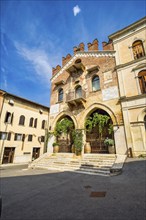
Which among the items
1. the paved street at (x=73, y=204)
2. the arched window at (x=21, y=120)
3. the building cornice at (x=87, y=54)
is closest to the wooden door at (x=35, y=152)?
the arched window at (x=21, y=120)

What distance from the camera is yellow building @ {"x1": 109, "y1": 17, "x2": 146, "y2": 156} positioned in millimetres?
10410

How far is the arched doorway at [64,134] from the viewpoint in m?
15.2

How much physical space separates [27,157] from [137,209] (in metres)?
18.8

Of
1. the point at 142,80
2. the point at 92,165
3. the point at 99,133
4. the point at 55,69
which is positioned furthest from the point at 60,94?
the point at 92,165

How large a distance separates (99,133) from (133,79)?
635cm

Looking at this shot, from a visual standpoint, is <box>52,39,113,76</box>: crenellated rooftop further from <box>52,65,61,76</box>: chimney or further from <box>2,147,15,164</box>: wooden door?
<box>2,147,15,164</box>: wooden door

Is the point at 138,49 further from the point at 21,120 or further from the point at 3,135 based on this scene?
the point at 3,135

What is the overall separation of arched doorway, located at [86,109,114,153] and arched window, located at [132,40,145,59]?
6.69m

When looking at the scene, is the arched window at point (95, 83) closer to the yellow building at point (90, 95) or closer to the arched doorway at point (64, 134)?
the yellow building at point (90, 95)

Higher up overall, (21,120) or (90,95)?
(90,95)

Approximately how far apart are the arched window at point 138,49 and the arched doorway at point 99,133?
21.9 feet

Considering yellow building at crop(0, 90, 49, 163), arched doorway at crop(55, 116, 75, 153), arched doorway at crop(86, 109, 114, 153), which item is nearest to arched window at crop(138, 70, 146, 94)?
arched doorway at crop(86, 109, 114, 153)

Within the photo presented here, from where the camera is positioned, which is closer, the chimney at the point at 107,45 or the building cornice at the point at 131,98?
the building cornice at the point at 131,98

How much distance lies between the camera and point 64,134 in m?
16.1
